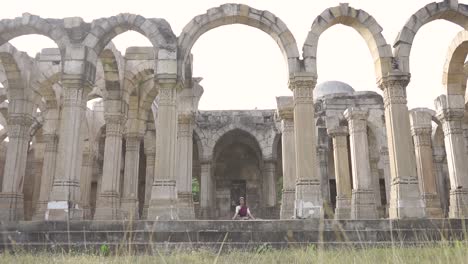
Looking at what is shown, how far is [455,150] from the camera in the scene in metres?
11.6

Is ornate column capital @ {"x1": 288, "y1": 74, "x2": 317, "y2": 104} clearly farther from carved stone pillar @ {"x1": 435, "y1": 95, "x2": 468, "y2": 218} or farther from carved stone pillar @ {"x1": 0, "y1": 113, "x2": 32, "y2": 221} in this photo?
carved stone pillar @ {"x1": 0, "y1": 113, "x2": 32, "y2": 221}

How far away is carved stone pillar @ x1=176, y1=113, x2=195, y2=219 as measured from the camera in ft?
38.5

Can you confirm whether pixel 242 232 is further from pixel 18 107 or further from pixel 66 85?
pixel 18 107

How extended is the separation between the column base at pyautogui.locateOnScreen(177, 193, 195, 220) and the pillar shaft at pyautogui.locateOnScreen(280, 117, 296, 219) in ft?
9.08

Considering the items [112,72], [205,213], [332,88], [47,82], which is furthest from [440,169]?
[47,82]

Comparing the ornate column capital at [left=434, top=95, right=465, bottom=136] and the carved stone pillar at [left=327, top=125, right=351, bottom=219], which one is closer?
the ornate column capital at [left=434, top=95, right=465, bottom=136]

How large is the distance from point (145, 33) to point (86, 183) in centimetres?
749

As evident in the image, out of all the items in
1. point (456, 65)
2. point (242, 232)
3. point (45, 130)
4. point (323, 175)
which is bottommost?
point (242, 232)

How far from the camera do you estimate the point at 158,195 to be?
29.3 feet

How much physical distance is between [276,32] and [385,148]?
897 cm

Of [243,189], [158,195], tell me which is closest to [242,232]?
[158,195]

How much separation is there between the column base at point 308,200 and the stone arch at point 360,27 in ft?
8.95

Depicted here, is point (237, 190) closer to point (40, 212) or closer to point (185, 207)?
point (185, 207)

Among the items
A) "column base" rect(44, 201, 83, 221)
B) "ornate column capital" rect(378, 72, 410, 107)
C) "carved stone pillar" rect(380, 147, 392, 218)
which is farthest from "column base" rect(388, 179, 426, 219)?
"column base" rect(44, 201, 83, 221)
